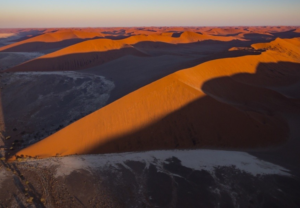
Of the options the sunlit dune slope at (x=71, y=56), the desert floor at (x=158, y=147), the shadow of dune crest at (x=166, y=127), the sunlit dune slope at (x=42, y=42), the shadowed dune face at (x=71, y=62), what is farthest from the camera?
the sunlit dune slope at (x=42, y=42)

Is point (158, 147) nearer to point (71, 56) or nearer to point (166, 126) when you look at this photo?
point (166, 126)

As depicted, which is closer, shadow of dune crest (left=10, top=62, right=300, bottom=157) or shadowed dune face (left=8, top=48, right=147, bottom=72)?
shadow of dune crest (left=10, top=62, right=300, bottom=157)

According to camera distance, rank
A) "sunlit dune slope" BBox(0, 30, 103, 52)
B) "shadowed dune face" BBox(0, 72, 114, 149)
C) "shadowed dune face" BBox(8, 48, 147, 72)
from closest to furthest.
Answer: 1. "shadowed dune face" BBox(0, 72, 114, 149)
2. "shadowed dune face" BBox(8, 48, 147, 72)
3. "sunlit dune slope" BBox(0, 30, 103, 52)

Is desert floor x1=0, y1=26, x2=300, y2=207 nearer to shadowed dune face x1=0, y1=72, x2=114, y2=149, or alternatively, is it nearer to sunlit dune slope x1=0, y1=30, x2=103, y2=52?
shadowed dune face x1=0, y1=72, x2=114, y2=149

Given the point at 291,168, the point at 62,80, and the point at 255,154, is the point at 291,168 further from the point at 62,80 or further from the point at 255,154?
the point at 62,80

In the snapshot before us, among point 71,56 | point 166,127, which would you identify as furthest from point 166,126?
point 71,56

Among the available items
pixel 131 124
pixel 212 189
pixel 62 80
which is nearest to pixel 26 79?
pixel 62 80

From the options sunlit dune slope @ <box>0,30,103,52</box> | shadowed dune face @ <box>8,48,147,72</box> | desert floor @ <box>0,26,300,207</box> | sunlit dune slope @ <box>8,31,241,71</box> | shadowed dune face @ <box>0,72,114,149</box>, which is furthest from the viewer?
sunlit dune slope @ <box>0,30,103,52</box>

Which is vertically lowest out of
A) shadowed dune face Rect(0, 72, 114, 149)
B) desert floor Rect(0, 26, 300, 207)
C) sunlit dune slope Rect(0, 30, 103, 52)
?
shadowed dune face Rect(0, 72, 114, 149)

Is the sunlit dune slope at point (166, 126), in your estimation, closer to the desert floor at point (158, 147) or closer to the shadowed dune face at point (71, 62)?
the desert floor at point (158, 147)

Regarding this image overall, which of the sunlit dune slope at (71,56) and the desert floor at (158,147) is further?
the sunlit dune slope at (71,56)

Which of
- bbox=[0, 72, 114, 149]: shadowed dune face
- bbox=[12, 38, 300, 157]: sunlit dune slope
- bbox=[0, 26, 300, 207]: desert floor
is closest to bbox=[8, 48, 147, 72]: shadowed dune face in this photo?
bbox=[0, 72, 114, 149]: shadowed dune face

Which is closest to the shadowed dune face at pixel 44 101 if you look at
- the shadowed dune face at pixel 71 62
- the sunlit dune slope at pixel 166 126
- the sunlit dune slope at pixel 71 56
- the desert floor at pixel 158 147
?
the desert floor at pixel 158 147
